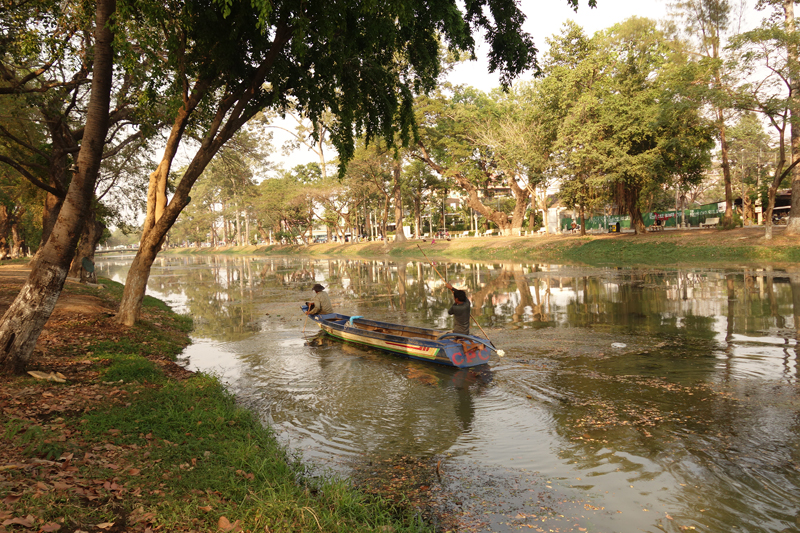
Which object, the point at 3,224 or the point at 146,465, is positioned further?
the point at 3,224

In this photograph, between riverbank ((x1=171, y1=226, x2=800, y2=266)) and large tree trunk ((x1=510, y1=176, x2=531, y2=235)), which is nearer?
riverbank ((x1=171, y1=226, x2=800, y2=266))

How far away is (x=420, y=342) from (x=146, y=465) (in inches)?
240

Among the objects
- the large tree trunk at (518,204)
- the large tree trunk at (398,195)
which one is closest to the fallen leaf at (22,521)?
the large tree trunk at (518,204)

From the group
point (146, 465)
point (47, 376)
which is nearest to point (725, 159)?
point (146, 465)

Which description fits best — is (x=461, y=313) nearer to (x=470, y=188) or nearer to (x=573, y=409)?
(x=573, y=409)

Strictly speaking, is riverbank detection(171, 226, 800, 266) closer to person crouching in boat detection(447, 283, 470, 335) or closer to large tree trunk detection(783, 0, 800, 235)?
large tree trunk detection(783, 0, 800, 235)

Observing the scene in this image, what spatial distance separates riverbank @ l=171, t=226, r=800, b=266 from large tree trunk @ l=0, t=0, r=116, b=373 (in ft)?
53.8

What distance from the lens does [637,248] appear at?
3366cm

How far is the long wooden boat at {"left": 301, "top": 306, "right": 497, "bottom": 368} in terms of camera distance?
975 centimetres

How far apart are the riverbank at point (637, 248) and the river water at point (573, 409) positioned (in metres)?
11.8

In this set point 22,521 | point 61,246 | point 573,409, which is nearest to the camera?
point 22,521

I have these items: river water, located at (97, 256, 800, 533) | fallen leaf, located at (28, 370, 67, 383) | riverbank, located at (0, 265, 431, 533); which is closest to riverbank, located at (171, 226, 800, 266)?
river water, located at (97, 256, 800, 533)

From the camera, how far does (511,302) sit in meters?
18.2

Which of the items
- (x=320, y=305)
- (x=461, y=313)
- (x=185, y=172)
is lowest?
(x=320, y=305)
